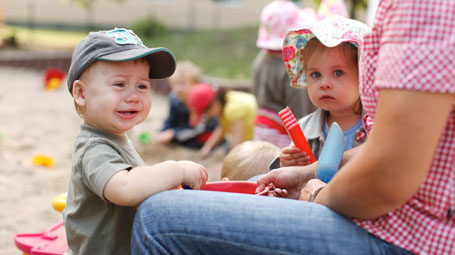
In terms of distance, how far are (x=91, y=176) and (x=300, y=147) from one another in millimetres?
810

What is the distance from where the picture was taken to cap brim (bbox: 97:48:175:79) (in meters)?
1.70

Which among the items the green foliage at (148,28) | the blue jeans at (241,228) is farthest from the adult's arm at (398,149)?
the green foliage at (148,28)

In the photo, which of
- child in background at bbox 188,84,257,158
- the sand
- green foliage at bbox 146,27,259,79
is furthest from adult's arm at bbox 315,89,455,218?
green foliage at bbox 146,27,259,79

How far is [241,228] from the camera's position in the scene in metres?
1.40

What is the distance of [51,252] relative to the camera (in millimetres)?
2082

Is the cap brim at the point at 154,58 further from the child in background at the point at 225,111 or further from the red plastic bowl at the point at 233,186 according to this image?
the child in background at the point at 225,111

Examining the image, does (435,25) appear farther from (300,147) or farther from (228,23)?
(228,23)

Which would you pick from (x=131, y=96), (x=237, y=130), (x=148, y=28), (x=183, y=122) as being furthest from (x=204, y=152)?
(x=148, y=28)

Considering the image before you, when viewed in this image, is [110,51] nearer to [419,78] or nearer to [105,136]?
[105,136]

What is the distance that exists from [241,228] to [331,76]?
38.6 inches

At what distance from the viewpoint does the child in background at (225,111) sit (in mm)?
5309

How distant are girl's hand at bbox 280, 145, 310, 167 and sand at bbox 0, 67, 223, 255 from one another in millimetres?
1692

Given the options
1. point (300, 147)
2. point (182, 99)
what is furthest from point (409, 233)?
point (182, 99)

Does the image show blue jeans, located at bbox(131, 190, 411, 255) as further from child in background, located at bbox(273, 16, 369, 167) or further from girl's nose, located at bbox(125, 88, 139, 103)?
child in background, located at bbox(273, 16, 369, 167)
